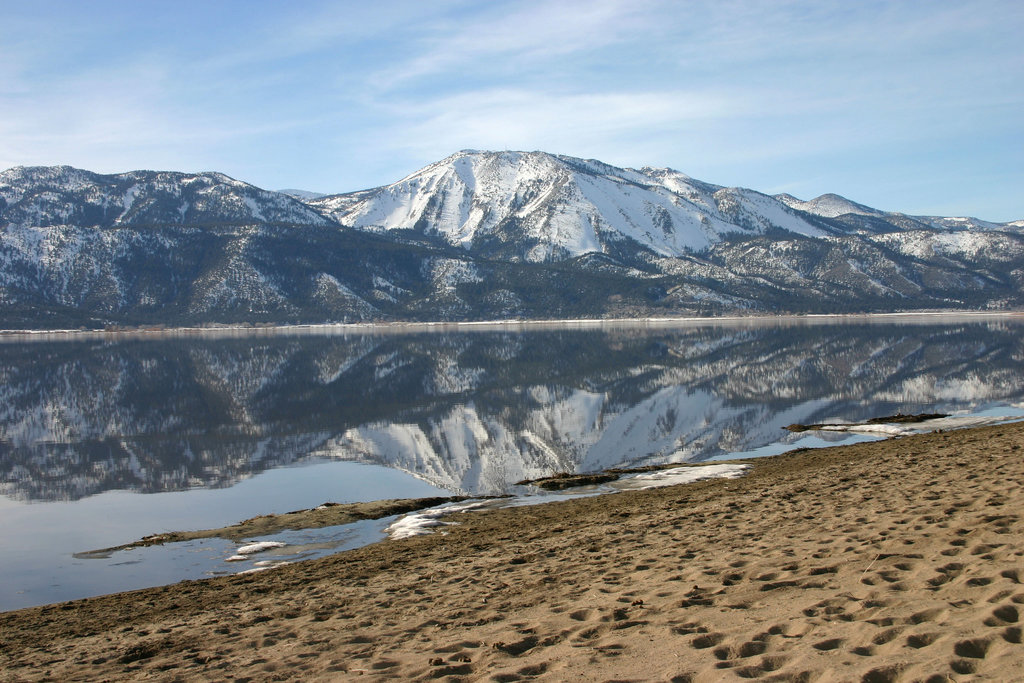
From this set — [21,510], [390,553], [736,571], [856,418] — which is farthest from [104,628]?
[856,418]

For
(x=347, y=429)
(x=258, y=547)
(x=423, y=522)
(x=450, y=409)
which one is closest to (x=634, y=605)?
(x=423, y=522)

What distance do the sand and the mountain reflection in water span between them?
12.4 m

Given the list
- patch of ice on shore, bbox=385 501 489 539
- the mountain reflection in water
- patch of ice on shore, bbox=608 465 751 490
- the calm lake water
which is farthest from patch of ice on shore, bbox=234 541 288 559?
patch of ice on shore, bbox=608 465 751 490

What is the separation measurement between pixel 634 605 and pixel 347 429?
33.4 m

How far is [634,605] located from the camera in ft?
35.2

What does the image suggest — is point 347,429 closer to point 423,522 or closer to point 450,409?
point 450,409

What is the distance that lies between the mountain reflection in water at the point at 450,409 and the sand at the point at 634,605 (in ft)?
40.5

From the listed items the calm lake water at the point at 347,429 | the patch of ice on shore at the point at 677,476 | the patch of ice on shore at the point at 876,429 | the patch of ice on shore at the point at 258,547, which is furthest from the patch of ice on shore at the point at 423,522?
the patch of ice on shore at the point at 876,429

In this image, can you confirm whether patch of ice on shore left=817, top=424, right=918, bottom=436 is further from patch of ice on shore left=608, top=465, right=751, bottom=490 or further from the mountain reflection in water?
patch of ice on shore left=608, top=465, right=751, bottom=490

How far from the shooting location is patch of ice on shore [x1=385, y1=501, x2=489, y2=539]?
1988cm

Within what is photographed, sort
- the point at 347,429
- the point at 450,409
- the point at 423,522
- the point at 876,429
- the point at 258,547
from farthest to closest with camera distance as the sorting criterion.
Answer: the point at 450,409, the point at 347,429, the point at 876,429, the point at 423,522, the point at 258,547

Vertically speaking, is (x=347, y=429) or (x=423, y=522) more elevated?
(x=347, y=429)

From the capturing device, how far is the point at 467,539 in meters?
18.0

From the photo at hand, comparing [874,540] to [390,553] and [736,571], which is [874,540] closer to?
[736,571]
